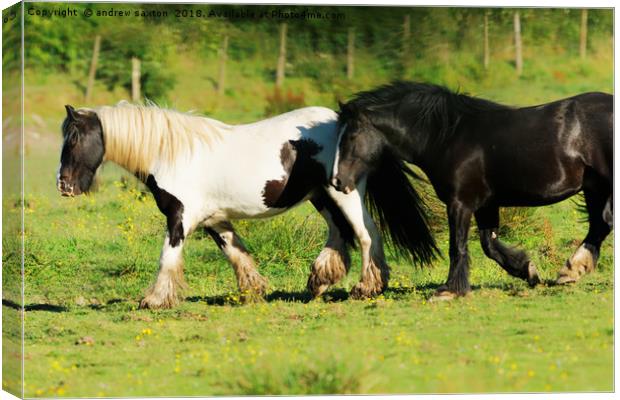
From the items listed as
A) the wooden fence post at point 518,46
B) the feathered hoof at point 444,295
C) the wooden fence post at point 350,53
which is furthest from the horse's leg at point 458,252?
the wooden fence post at point 350,53

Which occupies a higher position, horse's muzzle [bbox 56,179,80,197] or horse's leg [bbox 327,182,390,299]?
horse's muzzle [bbox 56,179,80,197]

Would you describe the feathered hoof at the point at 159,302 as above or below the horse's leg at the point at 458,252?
below

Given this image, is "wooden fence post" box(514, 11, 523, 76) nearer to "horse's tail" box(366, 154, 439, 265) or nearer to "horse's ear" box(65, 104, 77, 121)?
"horse's tail" box(366, 154, 439, 265)

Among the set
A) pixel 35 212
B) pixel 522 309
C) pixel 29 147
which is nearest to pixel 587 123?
pixel 522 309

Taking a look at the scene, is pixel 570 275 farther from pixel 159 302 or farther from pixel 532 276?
pixel 159 302

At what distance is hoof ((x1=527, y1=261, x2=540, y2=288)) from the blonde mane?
2780 millimetres

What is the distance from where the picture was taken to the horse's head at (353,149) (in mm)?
9430

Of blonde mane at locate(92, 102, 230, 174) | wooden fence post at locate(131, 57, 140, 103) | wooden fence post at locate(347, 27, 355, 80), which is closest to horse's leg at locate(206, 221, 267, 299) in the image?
blonde mane at locate(92, 102, 230, 174)

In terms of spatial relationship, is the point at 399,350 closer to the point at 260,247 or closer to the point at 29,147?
the point at 260,247

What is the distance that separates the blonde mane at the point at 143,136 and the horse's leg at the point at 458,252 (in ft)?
6.68

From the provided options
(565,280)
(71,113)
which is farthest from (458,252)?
(71,113)

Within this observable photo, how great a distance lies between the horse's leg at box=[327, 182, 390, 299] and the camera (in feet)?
32.2

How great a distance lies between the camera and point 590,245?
32.2 feet

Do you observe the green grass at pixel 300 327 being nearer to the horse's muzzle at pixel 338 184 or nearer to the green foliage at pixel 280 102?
the horse's muzzle at pixel 338 184
